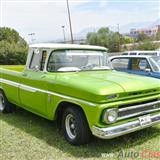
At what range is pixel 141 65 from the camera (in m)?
9.70

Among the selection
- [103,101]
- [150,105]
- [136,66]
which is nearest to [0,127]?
[103,101]

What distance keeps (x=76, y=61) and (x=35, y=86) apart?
39.6 inches

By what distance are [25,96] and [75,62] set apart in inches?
55.3

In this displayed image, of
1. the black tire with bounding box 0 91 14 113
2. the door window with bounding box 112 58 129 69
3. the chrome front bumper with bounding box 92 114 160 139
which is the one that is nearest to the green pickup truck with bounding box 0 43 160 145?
the chrome front bumper with bounding box 92 114 160 139

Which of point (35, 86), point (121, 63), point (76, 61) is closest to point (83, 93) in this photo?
point (76, 61)

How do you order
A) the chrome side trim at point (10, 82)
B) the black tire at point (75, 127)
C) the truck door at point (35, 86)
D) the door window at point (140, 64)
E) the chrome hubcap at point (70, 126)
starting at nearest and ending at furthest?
the black tire at point (75, 127)
the chrome hubcap at point (70, 126)
the truck door at point (35, 86)
the chrome side trim at point (10, 82)
the door window at point (140, 64)

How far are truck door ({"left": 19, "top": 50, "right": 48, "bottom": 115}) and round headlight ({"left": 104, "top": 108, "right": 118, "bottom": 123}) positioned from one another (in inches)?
60.9

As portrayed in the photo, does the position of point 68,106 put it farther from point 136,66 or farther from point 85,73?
point 136,66

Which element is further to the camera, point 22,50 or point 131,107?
point 22,50

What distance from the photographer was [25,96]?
21.1ft

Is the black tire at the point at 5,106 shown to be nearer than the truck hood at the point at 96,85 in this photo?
No

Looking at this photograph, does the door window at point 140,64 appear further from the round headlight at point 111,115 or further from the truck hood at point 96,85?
the round headlight at point 111,115

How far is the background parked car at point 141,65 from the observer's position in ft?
30.4

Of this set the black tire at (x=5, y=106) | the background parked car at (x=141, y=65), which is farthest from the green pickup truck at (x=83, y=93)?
the background parked car at (x=141, y=65)
